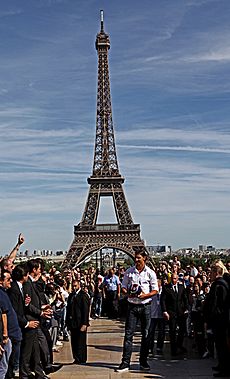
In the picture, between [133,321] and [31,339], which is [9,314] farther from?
[133,321]

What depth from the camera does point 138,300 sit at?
10.8 metres

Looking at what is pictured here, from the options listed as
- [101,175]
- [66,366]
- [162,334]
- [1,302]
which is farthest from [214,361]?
[101,175]

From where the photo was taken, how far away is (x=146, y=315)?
10.8 m

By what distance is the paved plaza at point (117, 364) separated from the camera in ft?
34.2

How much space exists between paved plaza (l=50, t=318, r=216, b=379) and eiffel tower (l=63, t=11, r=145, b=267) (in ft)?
146

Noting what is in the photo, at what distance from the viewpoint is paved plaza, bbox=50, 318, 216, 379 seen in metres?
10.4

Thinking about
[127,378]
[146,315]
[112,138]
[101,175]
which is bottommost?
[127,378]

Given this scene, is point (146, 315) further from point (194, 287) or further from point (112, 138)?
point (112, 138)

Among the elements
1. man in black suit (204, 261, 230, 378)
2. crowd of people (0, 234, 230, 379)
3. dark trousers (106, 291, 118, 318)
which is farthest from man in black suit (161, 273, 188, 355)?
dark trousers (106, 291, 118, 318)

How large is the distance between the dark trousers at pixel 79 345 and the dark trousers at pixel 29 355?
180cm

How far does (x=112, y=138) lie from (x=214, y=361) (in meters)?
54.7

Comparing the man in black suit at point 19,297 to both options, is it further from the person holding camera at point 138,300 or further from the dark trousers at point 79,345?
the dark trousers at point 79,345

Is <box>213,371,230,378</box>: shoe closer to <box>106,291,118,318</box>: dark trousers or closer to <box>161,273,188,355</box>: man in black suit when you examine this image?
<box>161,273,188,355</box>: man in black suit

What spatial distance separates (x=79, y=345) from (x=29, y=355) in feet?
6.56
